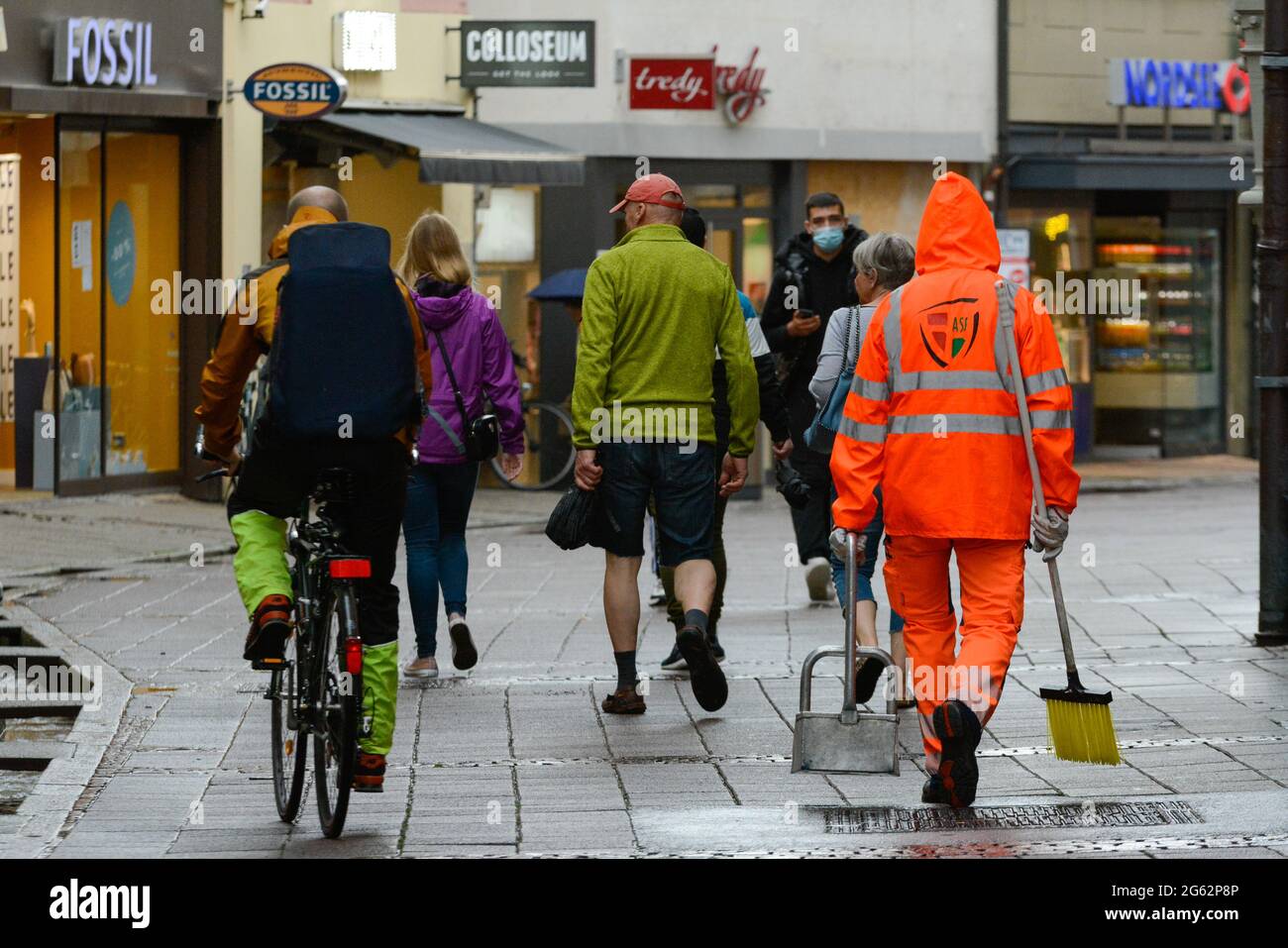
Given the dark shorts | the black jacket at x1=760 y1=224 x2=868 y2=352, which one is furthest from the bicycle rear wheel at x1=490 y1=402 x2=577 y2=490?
the dark shorts

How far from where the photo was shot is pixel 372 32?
19.5 metres

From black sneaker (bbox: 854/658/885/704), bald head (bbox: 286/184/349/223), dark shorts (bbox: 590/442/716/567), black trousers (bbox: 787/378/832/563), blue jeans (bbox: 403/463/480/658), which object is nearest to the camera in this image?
bald head (bbox: 286/184/349/223)

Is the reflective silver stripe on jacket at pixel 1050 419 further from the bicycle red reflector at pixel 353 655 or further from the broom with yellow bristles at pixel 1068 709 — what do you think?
the bicycle red reflector at pixel 353 655

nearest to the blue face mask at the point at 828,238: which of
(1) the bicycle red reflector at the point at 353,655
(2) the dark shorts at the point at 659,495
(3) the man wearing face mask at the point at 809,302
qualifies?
(3) the man wearing face mask at the point at 809,302

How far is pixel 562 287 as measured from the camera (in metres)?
20.1

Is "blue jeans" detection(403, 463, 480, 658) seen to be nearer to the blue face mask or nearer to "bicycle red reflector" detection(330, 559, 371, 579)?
the blue face mask

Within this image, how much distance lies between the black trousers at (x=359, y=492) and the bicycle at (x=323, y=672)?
2.1 inches

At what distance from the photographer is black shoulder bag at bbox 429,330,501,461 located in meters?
8.88

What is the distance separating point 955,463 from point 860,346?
1972 mm

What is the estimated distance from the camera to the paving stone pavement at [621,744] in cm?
624

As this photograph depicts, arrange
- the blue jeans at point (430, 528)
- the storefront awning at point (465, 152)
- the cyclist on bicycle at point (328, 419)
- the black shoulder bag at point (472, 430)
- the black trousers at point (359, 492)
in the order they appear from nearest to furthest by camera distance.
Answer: the cyclist on bicycle at point (328, 419) < the black trousers at point (359, 492) < the black shoulder bag at point (472, 430) < the blue jeans at point (430, 528) < the storefront awning at point (465, 152)

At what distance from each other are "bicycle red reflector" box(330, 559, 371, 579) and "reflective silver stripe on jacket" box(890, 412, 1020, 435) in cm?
166

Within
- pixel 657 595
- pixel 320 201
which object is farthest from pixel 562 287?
pixel 320 201
